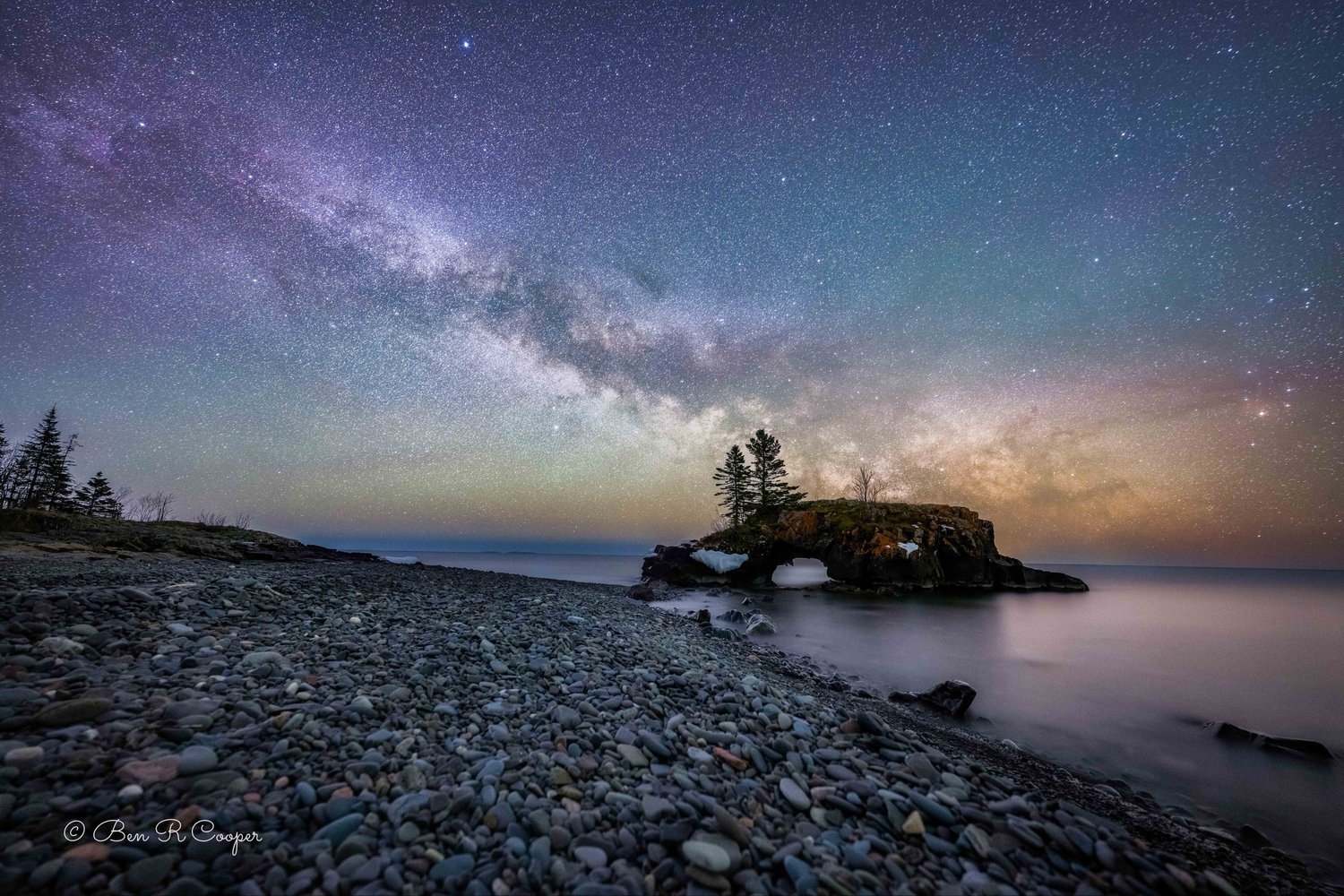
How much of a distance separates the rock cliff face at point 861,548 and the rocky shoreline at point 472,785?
31554 millimetres

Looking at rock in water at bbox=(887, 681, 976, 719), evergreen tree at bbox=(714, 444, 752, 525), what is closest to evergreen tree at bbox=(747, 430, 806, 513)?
evergreen tree at bbox=(714, 444, 752, 525)

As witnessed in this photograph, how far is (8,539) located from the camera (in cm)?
1407

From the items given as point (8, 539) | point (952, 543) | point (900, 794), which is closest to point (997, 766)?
point (900, 794)

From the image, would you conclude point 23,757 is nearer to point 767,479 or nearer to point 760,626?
point 760,626

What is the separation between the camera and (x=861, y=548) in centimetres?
3619

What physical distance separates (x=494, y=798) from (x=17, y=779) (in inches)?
108

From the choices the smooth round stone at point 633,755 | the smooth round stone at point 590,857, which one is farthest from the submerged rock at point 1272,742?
the smooth round stone at point 590,857

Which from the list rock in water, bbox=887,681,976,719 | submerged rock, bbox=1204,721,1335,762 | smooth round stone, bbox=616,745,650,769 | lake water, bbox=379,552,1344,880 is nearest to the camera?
smooth round stone, bbox=616,745,650,769

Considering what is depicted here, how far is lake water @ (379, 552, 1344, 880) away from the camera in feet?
22.0

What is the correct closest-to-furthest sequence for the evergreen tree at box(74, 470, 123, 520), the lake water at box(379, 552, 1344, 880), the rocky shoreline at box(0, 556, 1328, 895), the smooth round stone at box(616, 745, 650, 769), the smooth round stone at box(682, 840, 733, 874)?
the rocky shoreline at box(0, 556, 1328, 895), the smooth round stone at box(682, 840, 733, 874), the smooth round stone at box(616, 745, 650, 769), the lake water at box(379, 552, 1344, 880), the evergreen tree at box(74, 470, 123, 520)

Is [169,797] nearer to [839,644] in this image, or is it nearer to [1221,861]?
[1221,861]

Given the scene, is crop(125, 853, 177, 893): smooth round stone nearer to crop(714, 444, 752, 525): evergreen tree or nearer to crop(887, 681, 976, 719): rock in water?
crop(887, 681, 976, 719): rock in water

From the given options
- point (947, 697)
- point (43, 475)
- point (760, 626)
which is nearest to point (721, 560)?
point (760, 626)

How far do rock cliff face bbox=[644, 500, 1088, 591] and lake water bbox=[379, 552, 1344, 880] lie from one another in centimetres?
805
